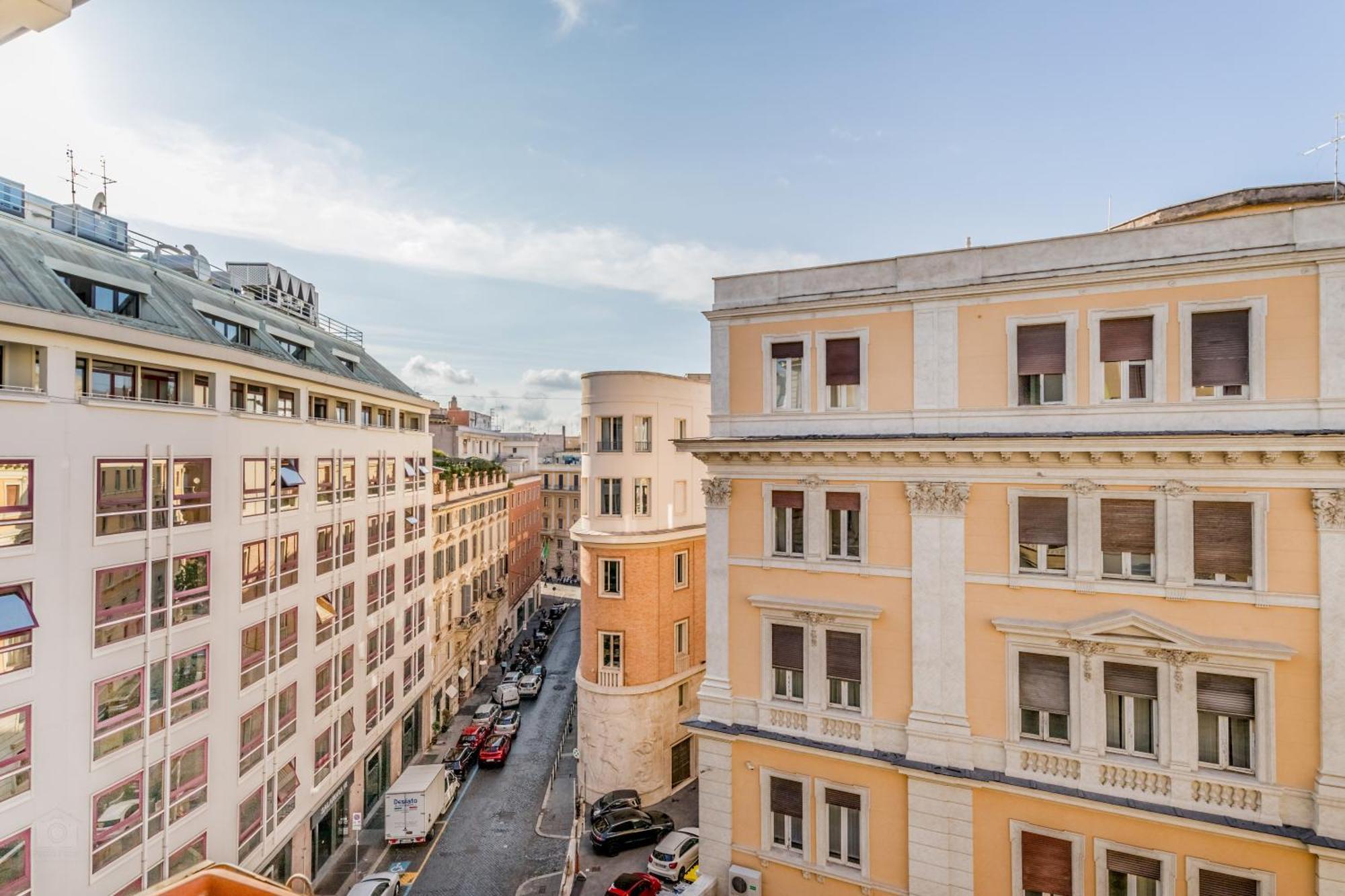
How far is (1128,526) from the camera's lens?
15922 mm

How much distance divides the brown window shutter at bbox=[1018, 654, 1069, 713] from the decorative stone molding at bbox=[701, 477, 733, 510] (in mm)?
9139

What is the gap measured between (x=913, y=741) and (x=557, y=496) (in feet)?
245

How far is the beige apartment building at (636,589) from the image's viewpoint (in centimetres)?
3011

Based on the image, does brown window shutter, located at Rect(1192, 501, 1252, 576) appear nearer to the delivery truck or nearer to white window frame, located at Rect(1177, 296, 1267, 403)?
white window frame, located at Rect(1177, 296, 1267, 403)

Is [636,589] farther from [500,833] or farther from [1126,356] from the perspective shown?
[1126,356]

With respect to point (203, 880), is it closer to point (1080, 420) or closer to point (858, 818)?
point (858, 818)

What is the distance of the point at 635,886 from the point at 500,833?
29.9ft

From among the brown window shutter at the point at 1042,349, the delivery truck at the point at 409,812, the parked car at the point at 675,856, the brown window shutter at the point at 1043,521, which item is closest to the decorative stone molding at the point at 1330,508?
the brown window shutter at the point at 1043,521

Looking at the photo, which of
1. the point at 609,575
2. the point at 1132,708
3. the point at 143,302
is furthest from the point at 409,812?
the point at 1132,708

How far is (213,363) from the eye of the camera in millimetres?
20672

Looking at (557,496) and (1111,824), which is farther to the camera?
(557,496)

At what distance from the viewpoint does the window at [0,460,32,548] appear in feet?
47.2

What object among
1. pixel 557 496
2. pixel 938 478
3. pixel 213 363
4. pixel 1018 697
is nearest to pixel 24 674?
pixel 213 363

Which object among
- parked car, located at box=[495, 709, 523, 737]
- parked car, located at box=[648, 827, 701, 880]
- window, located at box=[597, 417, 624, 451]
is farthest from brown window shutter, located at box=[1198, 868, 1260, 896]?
parked car, located at box=[495, 709, 523, 737]
